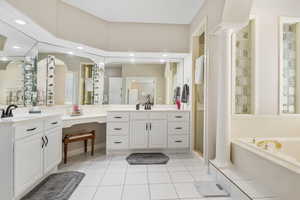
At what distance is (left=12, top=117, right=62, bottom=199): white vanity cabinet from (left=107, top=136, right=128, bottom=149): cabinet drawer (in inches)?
36.2

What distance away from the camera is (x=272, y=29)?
245 centimetres

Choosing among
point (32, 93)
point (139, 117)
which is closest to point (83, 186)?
point (139, 117)

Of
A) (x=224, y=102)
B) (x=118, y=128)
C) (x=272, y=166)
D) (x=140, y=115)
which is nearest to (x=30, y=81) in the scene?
(x=118, y=128)

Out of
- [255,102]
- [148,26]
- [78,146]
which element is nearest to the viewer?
[255,102]

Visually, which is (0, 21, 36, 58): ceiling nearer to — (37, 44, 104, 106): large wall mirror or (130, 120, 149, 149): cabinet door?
(37, 44, 104, 106): large wall mirror

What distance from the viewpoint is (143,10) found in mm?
3002

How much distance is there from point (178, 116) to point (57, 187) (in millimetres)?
2284

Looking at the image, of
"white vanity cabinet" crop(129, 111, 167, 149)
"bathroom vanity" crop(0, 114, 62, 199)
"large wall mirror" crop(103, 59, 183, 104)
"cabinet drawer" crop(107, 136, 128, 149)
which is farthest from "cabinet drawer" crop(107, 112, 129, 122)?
"bathroom vanity" crop(0, 114, 62, 199)

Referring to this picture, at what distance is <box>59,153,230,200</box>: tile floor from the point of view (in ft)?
5.98

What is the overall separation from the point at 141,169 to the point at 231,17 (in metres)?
2.48

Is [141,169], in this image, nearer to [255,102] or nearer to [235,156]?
[235,156]

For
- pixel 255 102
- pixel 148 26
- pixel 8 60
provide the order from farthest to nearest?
pixel 148 26 → pixel 255 102 → pixel 8 60

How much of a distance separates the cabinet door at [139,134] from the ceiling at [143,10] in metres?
2.14

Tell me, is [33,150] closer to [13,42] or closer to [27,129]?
[27,129]
